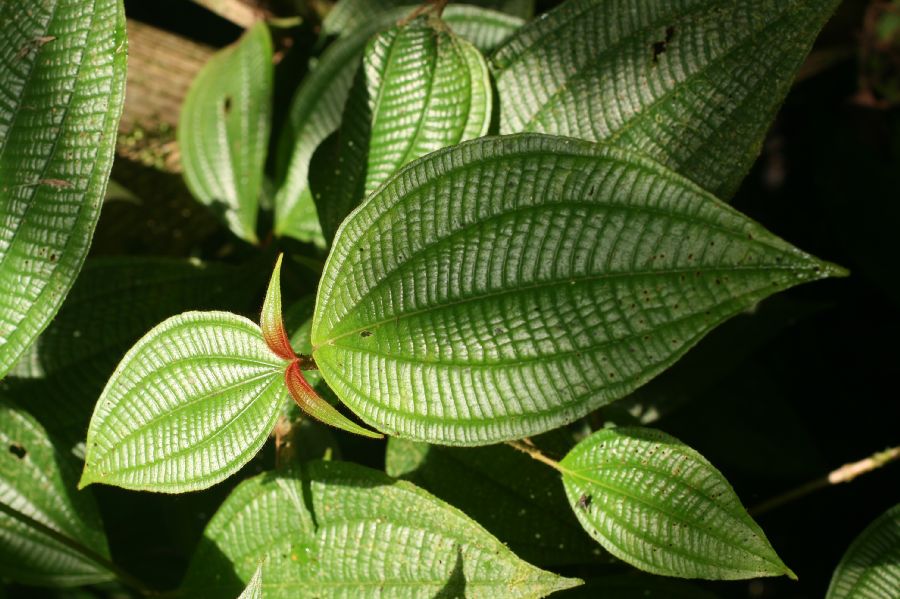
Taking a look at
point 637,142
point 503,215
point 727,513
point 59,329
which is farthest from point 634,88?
point 59,329

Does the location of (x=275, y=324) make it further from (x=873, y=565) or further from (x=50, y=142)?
(x=873, y=565)

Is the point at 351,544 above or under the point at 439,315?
under

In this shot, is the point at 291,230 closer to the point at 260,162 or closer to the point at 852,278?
the point at 260,162

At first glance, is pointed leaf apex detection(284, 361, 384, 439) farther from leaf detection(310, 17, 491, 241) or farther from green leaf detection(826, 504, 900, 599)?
green leaf detection(826, 504, 900, 599)

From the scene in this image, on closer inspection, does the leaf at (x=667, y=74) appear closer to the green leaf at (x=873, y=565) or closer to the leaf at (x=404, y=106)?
the leaf at (x=404, y=106)

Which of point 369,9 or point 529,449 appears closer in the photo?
point 529,449

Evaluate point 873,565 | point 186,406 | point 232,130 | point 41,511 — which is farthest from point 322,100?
point 873,565
